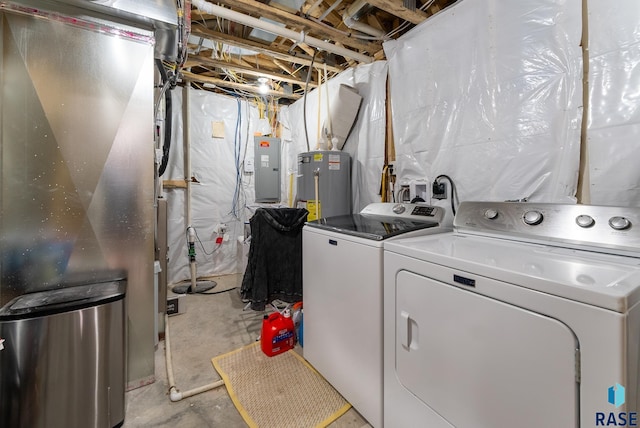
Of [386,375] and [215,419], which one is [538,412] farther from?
[215,419]

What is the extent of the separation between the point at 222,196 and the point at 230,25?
2.00m

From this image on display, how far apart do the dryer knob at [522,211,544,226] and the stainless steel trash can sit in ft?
6.69

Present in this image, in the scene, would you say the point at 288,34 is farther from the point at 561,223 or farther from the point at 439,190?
the point at 561,223

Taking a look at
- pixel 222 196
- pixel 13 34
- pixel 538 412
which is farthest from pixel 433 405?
pixel 222 196

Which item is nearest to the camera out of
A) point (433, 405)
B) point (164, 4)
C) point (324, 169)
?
point (433, 405)

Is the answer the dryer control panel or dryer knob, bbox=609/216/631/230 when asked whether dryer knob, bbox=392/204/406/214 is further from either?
dryer knob, bbox=609/216/631/230

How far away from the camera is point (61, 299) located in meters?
1.33

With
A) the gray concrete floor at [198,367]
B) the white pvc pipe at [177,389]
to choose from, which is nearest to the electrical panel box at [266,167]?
the gray concrete floor at [198,367]

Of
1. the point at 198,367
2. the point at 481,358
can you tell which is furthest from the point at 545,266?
the point at 198,367

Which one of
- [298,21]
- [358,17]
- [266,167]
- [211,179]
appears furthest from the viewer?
[266,167]

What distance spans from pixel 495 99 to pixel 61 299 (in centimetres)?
263

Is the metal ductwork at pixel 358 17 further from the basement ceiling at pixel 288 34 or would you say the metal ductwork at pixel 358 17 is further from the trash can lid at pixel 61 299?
the trash can lid at pixel 61 299

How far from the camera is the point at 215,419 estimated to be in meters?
1.43

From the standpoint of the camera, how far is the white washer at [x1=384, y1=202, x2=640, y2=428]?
675 mm
